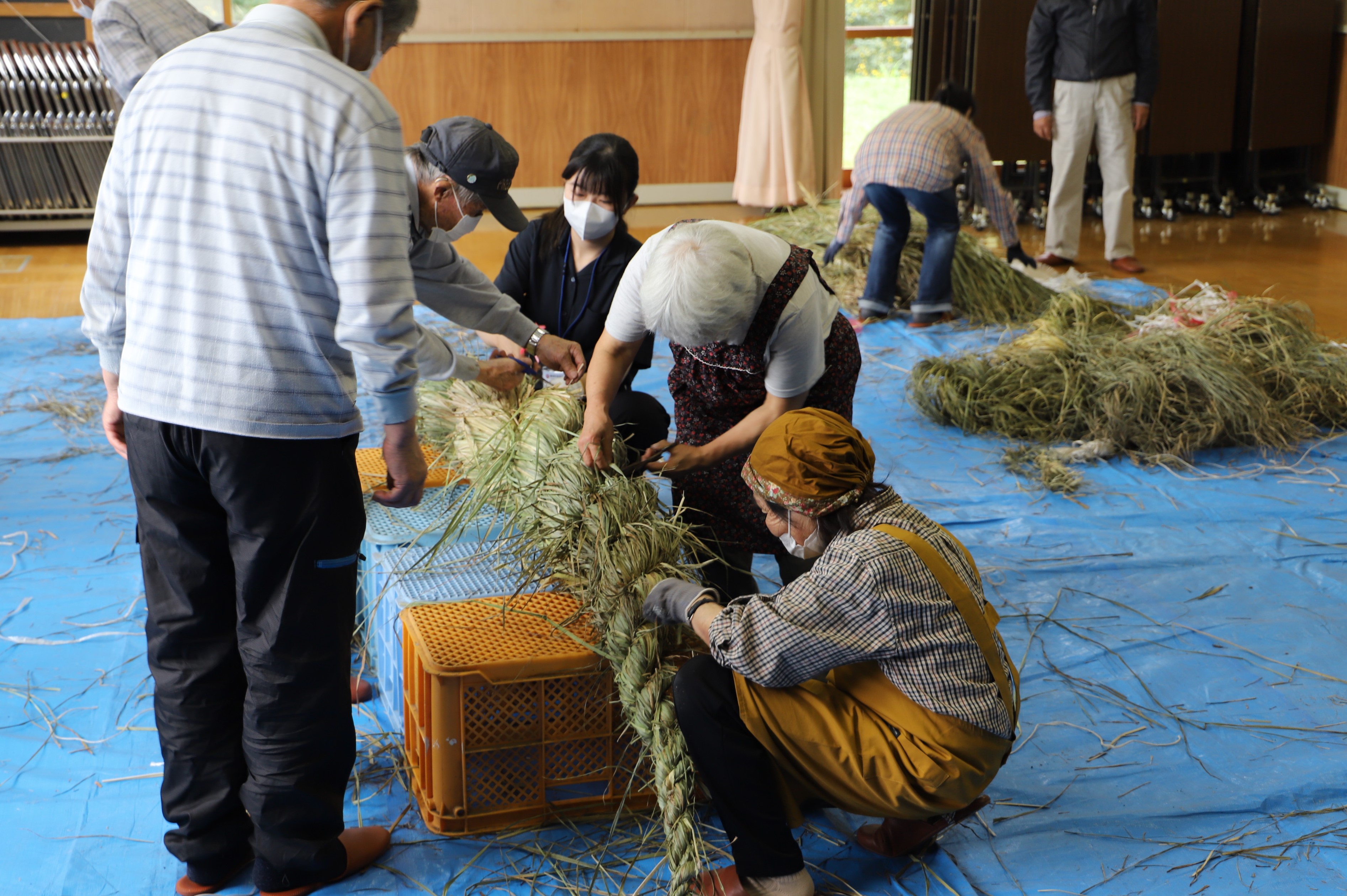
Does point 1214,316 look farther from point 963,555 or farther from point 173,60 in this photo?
point 173,60

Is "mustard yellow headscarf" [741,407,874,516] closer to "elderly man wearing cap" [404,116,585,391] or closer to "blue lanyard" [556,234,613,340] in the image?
"elderly man wearing cap" [404,116,585,391]

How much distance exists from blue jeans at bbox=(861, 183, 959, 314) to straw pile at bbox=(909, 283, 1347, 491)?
2.87 feet

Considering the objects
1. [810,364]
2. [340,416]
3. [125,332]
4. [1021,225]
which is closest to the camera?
[340,416]

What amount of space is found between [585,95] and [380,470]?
6.27 m

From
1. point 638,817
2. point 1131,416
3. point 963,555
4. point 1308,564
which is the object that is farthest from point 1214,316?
point 638,817

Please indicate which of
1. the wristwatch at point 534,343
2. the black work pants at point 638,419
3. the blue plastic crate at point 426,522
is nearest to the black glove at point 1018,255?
the black work pants at point 638,419

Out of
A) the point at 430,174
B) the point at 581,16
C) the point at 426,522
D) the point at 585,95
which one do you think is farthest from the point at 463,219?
the point at 581,16

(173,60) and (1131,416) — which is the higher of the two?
(173,60)

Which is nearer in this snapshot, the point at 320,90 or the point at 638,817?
the point at 320,90

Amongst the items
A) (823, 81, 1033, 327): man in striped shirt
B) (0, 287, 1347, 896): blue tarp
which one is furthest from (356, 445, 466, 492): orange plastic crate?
(823, 81, 1033, 327): man in striped shirt

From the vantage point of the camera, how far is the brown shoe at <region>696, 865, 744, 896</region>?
68.4 inches

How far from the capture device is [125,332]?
1655 mm

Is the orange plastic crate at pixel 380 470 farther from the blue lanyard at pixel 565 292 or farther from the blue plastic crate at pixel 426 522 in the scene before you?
the blue lanyard at pixel 565 292

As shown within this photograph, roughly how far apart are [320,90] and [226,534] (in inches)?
25.9
